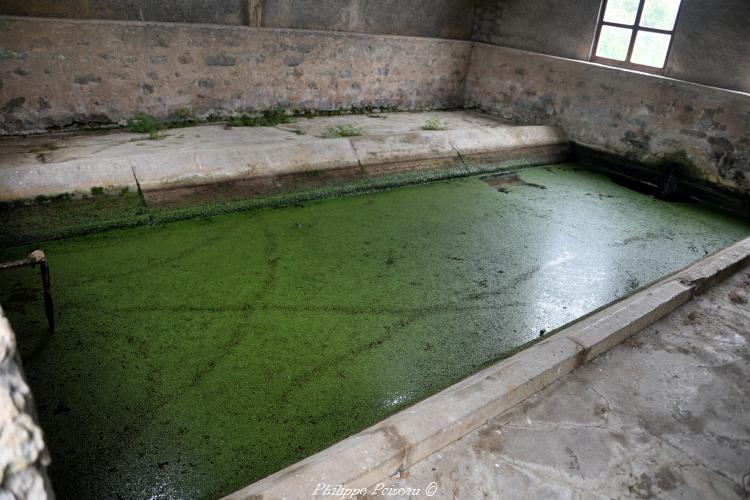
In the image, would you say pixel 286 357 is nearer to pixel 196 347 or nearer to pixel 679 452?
pixel 196 347

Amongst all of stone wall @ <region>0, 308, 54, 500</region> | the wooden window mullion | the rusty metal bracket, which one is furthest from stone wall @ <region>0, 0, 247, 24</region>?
stone wall @ <region>0, 308, 54, 500</region>

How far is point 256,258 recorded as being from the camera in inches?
147

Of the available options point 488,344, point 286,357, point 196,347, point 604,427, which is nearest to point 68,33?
point 196,347

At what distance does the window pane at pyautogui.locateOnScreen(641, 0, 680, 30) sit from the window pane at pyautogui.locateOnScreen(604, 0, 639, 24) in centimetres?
12

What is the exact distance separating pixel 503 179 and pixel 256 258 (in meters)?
3.36

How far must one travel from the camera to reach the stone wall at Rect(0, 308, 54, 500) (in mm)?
960

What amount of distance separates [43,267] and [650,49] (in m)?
6.48

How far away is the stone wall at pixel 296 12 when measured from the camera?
4.84 metres

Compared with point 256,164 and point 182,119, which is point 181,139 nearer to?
point 182,119

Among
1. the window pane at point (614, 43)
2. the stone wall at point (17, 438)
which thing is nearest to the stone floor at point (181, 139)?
the window pane at point (614, 43)

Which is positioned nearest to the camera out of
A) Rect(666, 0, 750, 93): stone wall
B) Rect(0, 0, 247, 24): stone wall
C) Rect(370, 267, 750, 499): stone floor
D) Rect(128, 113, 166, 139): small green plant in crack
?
Rect(370, 267, 750, 499): stone floor

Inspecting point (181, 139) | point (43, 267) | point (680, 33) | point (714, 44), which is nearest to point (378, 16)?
point (181, 139)

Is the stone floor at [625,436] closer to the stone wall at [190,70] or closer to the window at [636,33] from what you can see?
the window at [636,33]

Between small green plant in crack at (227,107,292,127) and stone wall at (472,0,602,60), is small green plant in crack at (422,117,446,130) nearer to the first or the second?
small green plant in crack at (227,107,292,127)
